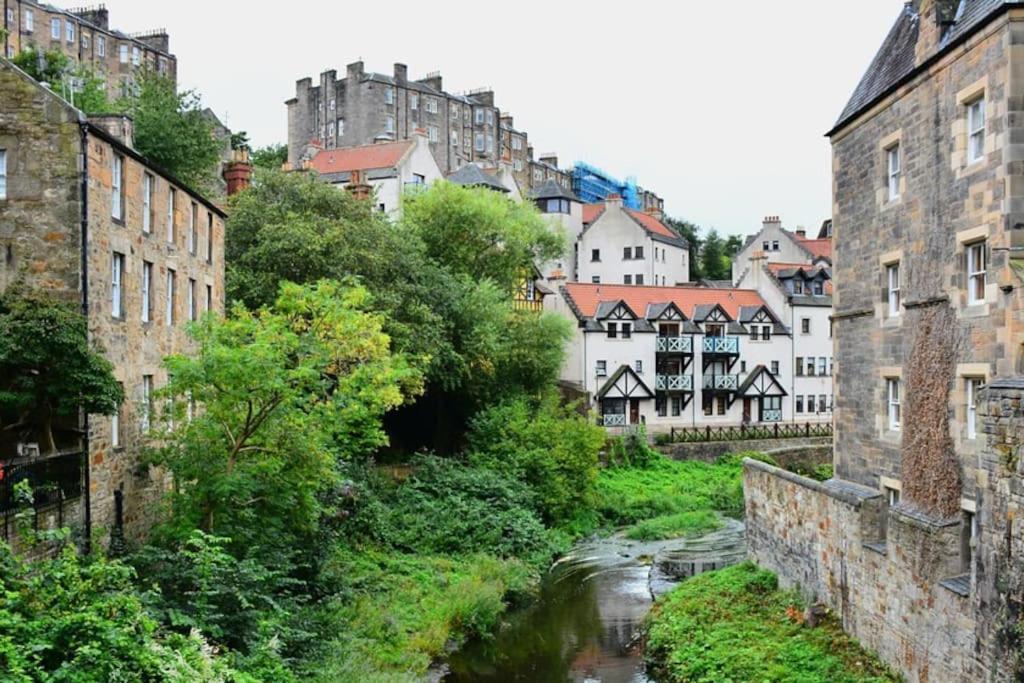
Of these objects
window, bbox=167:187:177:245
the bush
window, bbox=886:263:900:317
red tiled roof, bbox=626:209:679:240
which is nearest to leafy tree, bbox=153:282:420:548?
window, bbox=167:187:177:245

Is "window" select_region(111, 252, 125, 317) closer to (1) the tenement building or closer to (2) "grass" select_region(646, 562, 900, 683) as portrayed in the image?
(2) "grass" select_region(646, 562, 900, 683)

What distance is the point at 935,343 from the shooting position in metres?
19.0

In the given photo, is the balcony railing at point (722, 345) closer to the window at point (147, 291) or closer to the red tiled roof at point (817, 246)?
the red tiled roof at point (817, 246)

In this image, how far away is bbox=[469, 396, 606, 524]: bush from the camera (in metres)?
38.6

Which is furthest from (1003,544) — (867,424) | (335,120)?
(335,120)

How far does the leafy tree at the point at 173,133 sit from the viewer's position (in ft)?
142

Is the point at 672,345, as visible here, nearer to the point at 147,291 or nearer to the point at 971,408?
the point at 147,291

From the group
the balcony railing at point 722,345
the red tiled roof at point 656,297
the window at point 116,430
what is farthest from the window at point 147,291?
the balcony railing at point 722,345

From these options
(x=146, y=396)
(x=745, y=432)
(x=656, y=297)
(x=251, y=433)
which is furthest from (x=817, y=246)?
(x=251, y=433)

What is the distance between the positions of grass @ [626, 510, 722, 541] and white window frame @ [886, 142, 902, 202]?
64.7ft

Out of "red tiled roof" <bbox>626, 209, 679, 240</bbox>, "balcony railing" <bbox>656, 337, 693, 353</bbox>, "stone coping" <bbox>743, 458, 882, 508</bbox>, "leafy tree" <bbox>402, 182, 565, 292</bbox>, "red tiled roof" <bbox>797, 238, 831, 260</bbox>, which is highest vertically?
"red tiled roof" <bbox>626, 209, 679, 240</bbox>

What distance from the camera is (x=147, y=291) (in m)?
22.8

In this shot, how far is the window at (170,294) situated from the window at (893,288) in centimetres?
1705

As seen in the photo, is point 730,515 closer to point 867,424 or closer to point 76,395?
point 867,424
